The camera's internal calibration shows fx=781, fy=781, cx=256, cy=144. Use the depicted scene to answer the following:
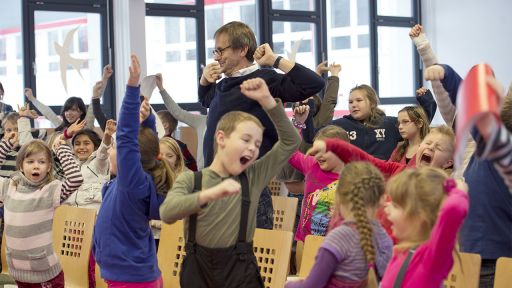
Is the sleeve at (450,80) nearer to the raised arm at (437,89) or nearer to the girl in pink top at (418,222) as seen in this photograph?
the raised arm at (437,89)

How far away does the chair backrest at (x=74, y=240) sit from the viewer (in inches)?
163

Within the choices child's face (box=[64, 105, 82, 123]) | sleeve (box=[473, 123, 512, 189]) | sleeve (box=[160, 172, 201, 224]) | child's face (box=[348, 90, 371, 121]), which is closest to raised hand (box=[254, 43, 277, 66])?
sleeve (box=[160, 172, 201, 224])

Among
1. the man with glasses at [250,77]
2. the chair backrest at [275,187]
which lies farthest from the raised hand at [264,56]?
the chair backrest at [275,187]

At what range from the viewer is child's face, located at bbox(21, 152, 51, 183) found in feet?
13.3

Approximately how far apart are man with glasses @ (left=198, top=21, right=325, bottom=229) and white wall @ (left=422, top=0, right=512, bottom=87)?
8.65 meters

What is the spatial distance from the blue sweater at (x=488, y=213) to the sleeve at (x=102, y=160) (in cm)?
269

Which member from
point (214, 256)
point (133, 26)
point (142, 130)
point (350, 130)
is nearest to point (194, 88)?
point (133, 26)

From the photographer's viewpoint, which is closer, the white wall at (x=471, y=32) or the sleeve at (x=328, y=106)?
the sleeve at (x=328, y=106)

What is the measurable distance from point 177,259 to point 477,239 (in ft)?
4.95

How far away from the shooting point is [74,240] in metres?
4.22

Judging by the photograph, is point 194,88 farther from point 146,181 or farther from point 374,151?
point 146,181

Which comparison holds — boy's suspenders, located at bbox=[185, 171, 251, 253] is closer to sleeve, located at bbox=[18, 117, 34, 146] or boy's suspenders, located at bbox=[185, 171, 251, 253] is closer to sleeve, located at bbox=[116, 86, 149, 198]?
sleeve, located at bbox=[116, 86, 149, 198]

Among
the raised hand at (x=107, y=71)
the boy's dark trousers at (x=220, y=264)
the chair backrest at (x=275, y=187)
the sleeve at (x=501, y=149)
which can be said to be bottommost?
the chair backrest at (x=275, y=187)

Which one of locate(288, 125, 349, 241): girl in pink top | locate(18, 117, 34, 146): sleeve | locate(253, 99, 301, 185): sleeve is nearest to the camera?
locate(253, 99, 301, 185): sleeve
